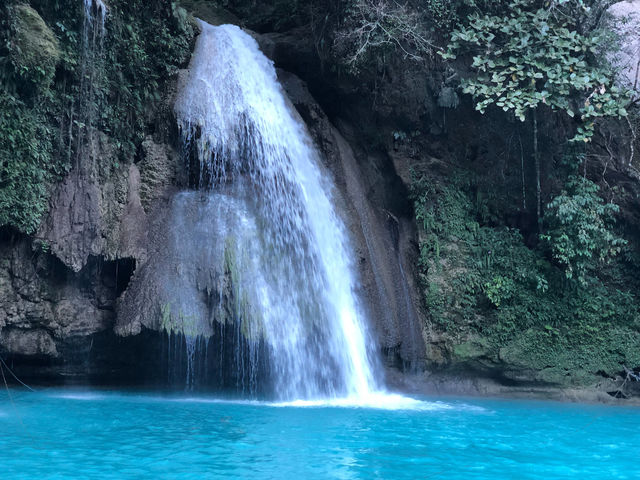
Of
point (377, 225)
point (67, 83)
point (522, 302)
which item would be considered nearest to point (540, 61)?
point (377, 225)

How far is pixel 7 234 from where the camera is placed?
1009 cm

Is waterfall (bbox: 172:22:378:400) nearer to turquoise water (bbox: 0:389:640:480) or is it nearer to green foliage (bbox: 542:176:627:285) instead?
turquoise water (bbox: 0:389:640:480)

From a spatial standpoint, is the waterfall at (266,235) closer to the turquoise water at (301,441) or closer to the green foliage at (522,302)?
the turquoise water at (301,441)

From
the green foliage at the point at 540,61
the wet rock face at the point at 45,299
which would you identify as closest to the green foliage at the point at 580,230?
the green foliage at the point at 540,61

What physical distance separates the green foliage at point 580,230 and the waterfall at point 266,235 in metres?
4.45

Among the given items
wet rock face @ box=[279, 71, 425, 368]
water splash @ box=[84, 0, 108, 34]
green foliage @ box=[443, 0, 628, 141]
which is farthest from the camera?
wet rock face @ box=[279, 71, 425, 368]

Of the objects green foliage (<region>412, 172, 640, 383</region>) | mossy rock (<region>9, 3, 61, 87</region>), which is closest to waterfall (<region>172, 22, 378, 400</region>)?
green foliage (<region>412, 172, 640, 383</region>)

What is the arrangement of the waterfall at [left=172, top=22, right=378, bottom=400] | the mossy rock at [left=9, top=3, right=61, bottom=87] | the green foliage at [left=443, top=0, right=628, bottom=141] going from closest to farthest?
1. the mossy rock at [left=9, top=3, right=61, bottom=87]
2. the waterfall at [left=172, top=22, right=378, bottom=400]
3. the green foliage at [left=443, top=0, right=628, bottom=141]

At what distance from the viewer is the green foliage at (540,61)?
12172 millimetres

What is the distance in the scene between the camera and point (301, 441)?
656cm

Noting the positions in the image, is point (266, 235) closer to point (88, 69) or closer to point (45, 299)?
point (45, 299)

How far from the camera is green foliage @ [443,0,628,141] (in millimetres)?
12172

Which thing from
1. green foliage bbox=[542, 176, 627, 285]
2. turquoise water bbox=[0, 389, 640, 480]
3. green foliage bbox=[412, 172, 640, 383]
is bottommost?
turquoise water bbox=[0, 389, 640, 480]

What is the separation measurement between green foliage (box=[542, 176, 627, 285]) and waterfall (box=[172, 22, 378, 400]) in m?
4.45
